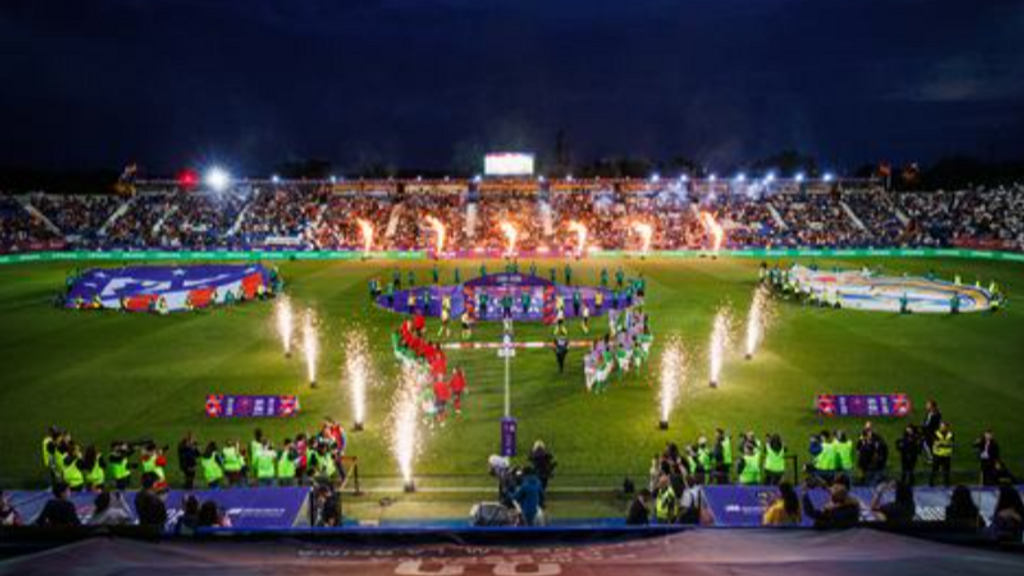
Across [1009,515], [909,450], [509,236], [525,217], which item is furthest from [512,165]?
[1009,515]

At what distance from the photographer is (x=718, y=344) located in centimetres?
3038

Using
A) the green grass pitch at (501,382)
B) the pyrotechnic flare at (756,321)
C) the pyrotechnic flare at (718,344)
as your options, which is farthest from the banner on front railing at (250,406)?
the pyrotechnic flare at (756,321)

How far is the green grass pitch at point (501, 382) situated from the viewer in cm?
1906

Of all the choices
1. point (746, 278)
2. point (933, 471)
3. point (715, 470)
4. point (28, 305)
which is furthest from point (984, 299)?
point (28, 305)

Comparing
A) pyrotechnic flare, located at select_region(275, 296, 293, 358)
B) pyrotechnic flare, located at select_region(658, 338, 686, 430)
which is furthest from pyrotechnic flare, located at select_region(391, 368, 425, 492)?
pyrotechnic flare, located at select_region(658, 338, 686, 430)

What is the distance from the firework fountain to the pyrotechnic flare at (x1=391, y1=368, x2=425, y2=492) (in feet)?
41.9

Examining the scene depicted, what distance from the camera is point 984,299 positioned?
41406mm

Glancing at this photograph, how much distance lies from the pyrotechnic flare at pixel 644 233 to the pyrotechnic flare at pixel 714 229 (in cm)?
625

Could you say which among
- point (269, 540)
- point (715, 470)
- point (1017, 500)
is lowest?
point (715, 470)

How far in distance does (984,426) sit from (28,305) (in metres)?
45.0

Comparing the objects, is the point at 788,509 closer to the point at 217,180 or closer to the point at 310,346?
the point at 310,346

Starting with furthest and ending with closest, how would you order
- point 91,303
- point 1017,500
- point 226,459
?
1. point 91,303
2. point 226,459
3. point 1017,500

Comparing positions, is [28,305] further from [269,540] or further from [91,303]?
[269,540]

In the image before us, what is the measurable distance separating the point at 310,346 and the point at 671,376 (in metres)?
14.0
